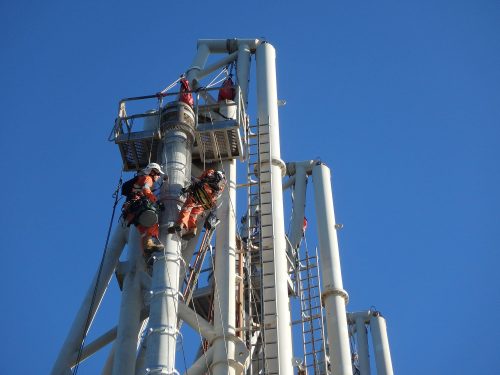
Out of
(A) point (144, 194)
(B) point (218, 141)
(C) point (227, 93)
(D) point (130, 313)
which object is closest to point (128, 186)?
(A) point (144, 194)

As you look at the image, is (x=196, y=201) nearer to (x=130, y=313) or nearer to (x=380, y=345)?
(x=130, y=313)

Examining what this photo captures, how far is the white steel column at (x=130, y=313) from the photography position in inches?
599

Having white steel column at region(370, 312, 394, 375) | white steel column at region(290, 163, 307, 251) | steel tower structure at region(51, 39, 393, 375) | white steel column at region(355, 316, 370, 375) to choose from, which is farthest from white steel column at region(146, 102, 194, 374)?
white steel column at region(355, 316, 370, 375)

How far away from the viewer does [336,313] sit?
2059 cm

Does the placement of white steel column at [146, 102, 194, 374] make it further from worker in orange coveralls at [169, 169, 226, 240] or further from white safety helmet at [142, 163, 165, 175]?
white safety helmet at [142, 163, 165, 175]

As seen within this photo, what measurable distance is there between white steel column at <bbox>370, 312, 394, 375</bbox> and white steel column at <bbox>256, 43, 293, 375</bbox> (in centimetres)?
903

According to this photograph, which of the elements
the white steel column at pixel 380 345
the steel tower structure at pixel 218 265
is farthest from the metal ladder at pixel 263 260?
the white steel column at pixel 380 345

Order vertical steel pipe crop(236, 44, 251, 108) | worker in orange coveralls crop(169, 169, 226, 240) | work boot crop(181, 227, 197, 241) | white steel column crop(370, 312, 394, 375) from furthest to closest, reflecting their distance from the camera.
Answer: white steel column crop(370, 312, 394, 375), vertical steel pipe crop(236, 44, 251, 108), work boot crop(181, 227, 197, 241), worker in orange coveralls crop(169, 169, 226, 240)

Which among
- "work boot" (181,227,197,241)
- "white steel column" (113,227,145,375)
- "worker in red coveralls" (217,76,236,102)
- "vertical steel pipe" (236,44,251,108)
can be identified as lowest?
"white steel column" (113,227,145,375)

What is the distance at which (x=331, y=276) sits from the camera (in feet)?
70.2

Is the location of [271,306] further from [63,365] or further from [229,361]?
[63,365]

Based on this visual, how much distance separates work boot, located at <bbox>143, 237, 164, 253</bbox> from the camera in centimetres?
1509

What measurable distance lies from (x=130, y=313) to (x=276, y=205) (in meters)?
4.03

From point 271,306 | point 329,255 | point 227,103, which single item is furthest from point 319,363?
point 227,103
